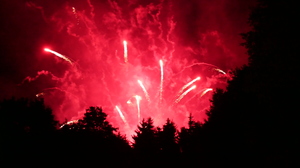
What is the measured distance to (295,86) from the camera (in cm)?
822

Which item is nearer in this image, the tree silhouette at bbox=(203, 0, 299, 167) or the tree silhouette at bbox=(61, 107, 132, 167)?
the tree silhouette at bbox=(203, 0, 299, 167)

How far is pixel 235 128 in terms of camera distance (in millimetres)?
16547

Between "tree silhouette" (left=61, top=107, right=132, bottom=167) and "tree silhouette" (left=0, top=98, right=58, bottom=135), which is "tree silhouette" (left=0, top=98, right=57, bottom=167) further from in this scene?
"tree silhouette" (left=61, top=107, right=132, bottom=167)

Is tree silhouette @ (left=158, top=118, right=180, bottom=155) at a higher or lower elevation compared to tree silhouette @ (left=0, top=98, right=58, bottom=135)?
higher

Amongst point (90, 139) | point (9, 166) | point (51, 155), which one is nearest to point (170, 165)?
point (90, 139)

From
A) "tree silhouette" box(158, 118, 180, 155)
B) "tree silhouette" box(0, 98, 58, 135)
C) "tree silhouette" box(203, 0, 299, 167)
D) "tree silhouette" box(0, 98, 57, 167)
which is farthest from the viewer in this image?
"tree silhouette" box(158, 118, 180, 155)

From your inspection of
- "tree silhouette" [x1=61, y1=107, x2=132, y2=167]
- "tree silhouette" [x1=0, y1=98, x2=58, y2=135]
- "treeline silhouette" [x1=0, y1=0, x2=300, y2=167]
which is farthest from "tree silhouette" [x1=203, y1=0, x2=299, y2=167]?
"tree silhouette" [x1=0, y1=98, x2=58, y2=135]

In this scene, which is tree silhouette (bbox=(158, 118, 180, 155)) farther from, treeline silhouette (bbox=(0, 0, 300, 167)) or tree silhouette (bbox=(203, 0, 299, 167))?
tree silhouette (bbox=(203, 0, 299, 167))

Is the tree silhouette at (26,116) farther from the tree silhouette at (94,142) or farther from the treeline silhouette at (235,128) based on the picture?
the tree silhouette at (94,142)

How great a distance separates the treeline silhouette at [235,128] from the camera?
8.59m

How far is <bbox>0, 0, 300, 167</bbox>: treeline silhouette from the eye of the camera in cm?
859

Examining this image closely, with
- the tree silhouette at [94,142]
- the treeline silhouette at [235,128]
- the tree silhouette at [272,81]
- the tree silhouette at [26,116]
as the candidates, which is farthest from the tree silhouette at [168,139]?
the tree silhouette at [272,81]

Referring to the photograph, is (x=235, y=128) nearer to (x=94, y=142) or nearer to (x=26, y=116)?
(x=94, y=142)

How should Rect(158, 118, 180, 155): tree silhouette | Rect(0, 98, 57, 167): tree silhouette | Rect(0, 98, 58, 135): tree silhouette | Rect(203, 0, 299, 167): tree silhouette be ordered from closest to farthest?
1. Rect(203, 0, 299, 167): tree silhouette
2. Rect(0, 98, 57, 167): tree silhouette
3. Rect(0, 98, 58, 135): tree silhouette
4. Rect(158, 118, 180, 155): tree silhouette
